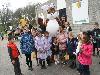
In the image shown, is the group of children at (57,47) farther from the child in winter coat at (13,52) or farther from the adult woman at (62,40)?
the child in winter coat at (13,52)

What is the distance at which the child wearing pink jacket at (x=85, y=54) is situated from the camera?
29.5 ft

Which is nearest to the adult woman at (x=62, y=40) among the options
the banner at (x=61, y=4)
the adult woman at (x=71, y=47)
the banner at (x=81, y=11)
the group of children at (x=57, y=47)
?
the group of children at (x=57, y=47)

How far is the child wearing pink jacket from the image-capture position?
29.5 ft

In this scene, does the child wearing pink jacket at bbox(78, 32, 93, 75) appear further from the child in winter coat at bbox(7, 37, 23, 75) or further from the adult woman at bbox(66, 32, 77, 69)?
the child in winter coat at bbox(7, 37, 23, 75)

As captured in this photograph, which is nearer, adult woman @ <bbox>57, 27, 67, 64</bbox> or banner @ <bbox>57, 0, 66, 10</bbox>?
adult woman @ <bbox>57, 27, 67, 64</bbox>

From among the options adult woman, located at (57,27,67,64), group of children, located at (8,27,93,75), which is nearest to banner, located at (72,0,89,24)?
group of children, located at (8,27,93,75)

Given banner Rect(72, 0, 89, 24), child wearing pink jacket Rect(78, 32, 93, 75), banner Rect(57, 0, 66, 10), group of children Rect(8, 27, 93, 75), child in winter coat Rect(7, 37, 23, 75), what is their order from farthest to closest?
banner Rect(57, 0, 66, 10), banner Rect(72, 0, 89, 24), group of children Rect(8, 27, 93, 75), child in winter coat Rect(7, 37, 23, 75), child wearing pink jacket Rect(78, 32, 93, 75)

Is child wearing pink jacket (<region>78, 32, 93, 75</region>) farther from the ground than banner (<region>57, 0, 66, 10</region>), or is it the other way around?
banner (<region>57, 0, 66, 10</region>)

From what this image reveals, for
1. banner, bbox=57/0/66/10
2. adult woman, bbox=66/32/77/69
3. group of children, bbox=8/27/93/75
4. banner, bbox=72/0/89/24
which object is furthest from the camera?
banner, bbox=57/0/66/10

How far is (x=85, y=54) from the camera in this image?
29.7 ft

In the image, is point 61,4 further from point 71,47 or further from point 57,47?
point 71,47

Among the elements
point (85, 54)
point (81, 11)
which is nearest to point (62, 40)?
point (85, 54)

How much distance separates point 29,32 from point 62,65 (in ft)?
6.20

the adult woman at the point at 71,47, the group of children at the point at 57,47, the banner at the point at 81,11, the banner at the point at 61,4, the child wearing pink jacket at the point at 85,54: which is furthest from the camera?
the banner at the point at 61,4
